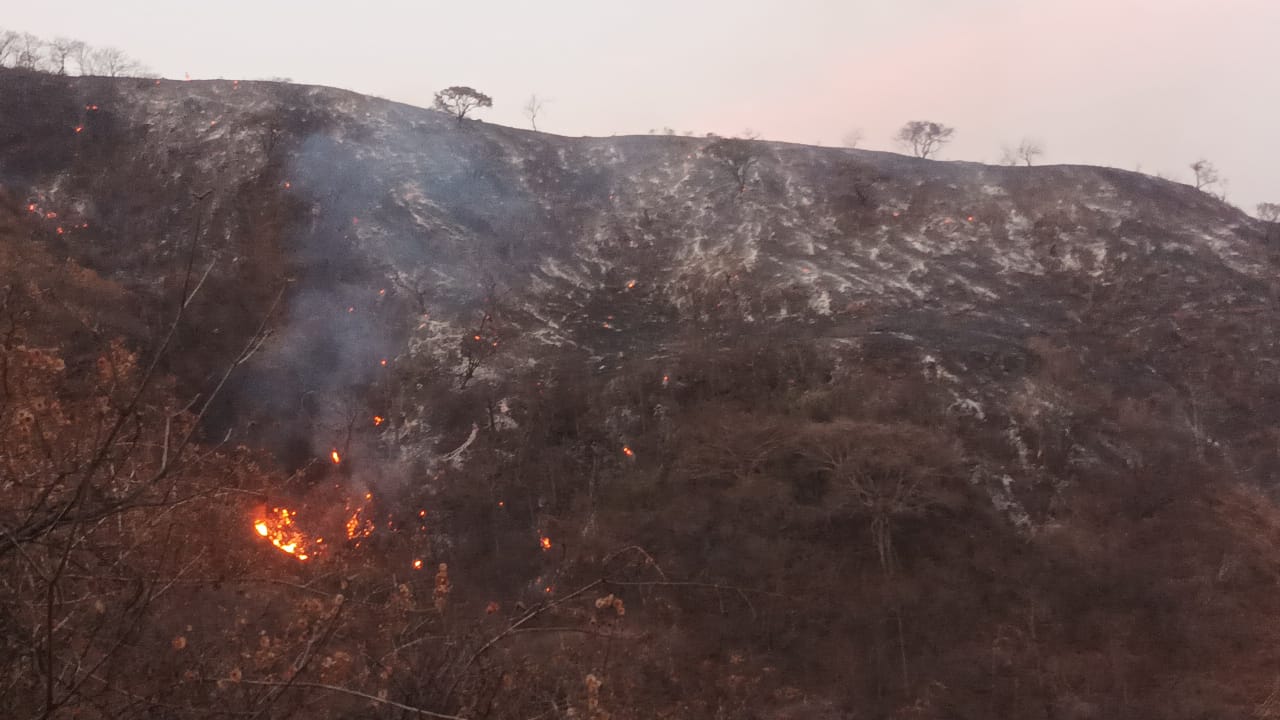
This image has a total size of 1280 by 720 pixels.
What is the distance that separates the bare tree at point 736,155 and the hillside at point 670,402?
0.40 metres

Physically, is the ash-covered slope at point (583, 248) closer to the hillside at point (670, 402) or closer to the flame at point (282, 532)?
the hillside at point (670, 402)

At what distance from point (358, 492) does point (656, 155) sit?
31.7 metres

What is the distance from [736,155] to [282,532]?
118 ft

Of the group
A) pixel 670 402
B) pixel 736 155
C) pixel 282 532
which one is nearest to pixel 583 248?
pixel 736 155

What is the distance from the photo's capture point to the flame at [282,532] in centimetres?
1616

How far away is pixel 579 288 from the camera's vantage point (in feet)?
119

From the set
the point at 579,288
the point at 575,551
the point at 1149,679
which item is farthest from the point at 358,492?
the point at 1149,679

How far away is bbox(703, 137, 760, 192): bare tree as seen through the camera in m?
43.8

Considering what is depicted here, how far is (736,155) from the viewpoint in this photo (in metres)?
45.1

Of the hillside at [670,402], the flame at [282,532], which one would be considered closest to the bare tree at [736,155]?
the hillside at [670,402]

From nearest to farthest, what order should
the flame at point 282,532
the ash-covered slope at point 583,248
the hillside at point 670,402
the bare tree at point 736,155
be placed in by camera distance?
the hillside at point 670,402 < the flame at point 282,532 < the ash-covered slope at point 583,248 < the bare tree at point 736,155

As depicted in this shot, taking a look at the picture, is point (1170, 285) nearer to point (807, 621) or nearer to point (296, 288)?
point (807, 621)

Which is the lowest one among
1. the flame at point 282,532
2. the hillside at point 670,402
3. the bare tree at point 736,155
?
the flame at point 282,532

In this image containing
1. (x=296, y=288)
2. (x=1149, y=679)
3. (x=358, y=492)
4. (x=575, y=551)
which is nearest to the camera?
(x=1149, y=679)
